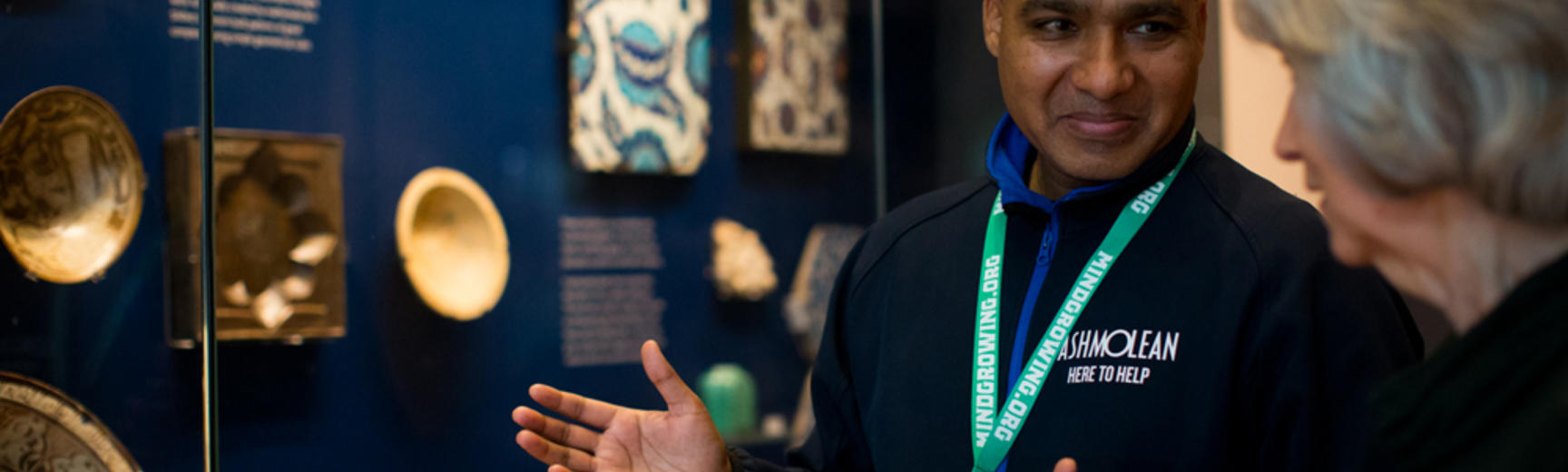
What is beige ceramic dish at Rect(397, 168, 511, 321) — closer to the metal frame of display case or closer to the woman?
the metal frame of display case

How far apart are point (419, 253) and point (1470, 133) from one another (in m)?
2.32

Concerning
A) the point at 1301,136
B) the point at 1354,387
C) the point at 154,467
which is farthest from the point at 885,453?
the point at 154,467

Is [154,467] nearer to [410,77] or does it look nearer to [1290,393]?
[410,77]

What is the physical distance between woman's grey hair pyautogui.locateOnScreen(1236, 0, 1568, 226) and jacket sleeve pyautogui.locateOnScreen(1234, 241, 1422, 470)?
1.61 ft

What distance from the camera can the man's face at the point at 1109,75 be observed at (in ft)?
5.18

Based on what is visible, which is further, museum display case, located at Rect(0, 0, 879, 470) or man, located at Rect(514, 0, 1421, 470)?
museum display case, located at Rect(0, 0, 879, 470)

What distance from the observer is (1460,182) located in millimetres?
882

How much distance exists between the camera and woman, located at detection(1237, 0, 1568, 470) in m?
0.81

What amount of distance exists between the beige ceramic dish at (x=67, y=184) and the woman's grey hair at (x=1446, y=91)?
176cm

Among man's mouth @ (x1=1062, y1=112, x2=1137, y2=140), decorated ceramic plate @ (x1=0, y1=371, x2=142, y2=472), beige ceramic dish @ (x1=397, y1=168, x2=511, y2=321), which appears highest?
man's mouth @ (x1=1062, y1=112, x2=1137, y2=140)

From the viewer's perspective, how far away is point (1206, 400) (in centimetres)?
145

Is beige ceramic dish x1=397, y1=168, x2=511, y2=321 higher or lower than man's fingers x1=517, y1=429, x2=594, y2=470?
higher

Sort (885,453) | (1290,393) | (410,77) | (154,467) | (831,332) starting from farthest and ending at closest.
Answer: (410,77) → (154,467) → (831,332) → (885,453) → (1290,393)

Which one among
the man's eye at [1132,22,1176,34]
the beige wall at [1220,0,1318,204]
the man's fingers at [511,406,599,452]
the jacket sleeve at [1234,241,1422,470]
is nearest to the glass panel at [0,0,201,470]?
the man's fingers at [511,406,599,452]
